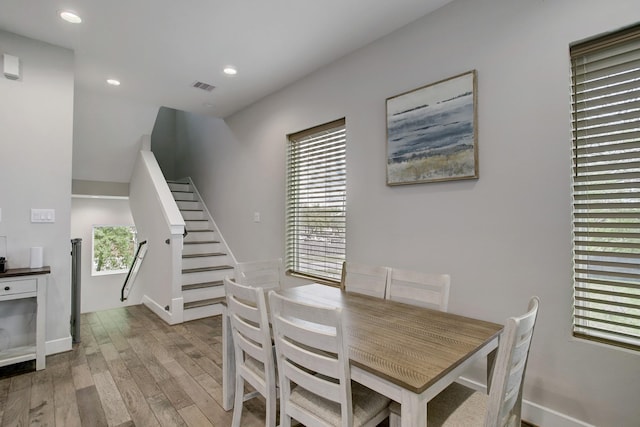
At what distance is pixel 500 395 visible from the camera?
1.05 metres

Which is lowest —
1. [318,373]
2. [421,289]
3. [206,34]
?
[318,373]

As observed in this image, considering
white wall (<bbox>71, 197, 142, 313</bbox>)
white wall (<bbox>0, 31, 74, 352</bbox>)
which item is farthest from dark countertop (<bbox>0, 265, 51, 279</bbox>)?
white wall (<bbox>71, 197, 142, 313</bbox>)

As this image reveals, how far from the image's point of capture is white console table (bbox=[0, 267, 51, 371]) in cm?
251

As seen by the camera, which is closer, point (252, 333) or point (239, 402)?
point (252, 333)

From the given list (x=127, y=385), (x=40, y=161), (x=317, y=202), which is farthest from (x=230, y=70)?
(x=127, y=385)

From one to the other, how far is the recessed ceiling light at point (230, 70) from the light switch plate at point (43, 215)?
215 centimetres

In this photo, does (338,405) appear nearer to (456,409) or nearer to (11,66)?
(456,409)

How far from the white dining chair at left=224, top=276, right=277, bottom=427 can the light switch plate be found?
7.58 ft

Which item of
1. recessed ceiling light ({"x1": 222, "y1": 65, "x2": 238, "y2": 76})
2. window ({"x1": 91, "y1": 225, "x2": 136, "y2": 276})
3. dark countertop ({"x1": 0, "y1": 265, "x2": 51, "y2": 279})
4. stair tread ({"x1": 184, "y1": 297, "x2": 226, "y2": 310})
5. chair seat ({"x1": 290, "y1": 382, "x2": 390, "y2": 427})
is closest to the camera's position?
chair seat ({"x1": 290, "y1": 382, "x2": 390, "y2": 427})

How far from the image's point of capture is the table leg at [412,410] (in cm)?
100

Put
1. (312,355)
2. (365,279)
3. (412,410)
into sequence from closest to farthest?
(412,410) < (312,355) < (365,279)

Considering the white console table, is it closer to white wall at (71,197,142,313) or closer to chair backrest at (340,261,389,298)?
chair backrest at (340,261,389,298)

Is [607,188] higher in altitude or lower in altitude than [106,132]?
lower

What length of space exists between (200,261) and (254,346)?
3.34m
